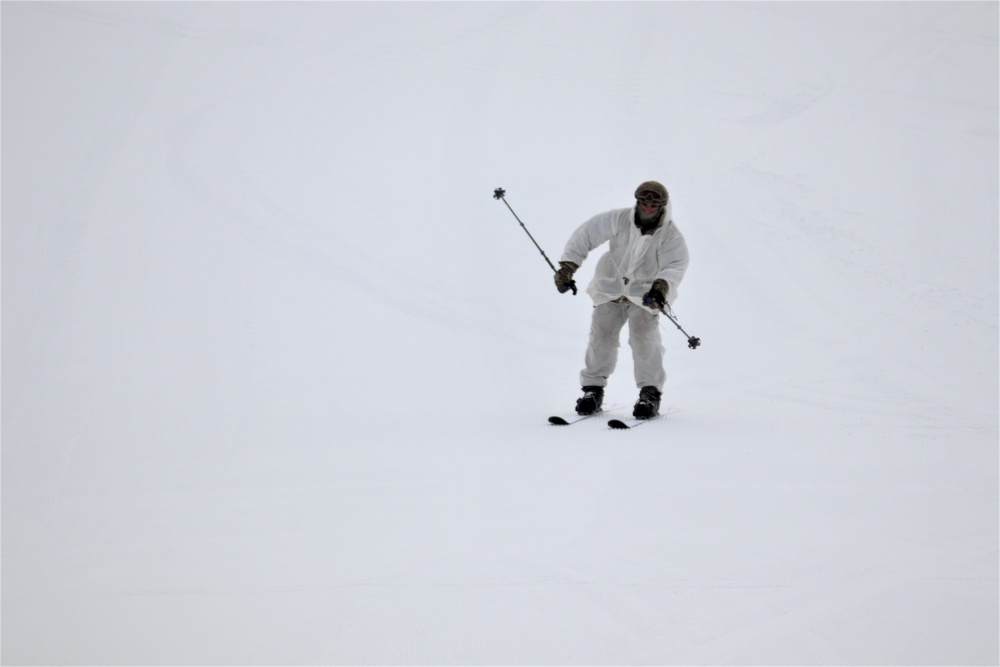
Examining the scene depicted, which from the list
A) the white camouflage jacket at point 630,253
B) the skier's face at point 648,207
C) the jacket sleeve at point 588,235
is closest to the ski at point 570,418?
the white camouflage jacket at point 630,253

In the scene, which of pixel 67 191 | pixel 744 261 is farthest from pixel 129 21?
pixel 744 261

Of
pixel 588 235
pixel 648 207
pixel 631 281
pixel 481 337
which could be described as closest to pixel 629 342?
pixel 631 281

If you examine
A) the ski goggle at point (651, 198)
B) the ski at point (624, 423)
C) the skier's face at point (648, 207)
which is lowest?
the ski at point (624, 423)

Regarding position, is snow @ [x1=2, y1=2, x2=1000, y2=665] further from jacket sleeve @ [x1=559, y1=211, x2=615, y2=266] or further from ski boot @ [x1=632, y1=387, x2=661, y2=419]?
jacket sleeve @ [x1=559, y1=211, x2=615, y2=266]

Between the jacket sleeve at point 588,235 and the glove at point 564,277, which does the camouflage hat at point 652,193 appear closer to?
the jacket sleeve at point 588,235

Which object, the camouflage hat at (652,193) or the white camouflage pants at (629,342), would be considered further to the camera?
the white camouflage pants at (629,342)

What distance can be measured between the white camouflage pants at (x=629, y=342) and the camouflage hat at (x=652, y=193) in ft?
1.96

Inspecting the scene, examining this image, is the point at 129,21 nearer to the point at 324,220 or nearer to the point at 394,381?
the point at 324,220

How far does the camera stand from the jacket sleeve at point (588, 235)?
5.69 m

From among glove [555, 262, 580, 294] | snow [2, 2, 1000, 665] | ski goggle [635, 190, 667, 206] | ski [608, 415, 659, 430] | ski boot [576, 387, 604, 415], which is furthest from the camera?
ski boot [576, 387, 604, 415]

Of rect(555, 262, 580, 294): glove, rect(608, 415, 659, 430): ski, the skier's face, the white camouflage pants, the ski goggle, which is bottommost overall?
rect(608, 415, 659, 430): ski

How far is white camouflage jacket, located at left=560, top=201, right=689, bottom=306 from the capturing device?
560 cm

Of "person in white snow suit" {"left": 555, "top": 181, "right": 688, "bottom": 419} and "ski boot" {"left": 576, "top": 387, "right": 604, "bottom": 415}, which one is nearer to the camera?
"person in white snow suit" {"left": 555, "top": 181, "right": 688, "bottom": 419}

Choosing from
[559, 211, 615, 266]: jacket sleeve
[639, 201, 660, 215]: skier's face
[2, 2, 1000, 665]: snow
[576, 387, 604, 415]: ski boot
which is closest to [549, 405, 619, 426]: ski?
[576, 387, 604, 415]: ski boot
